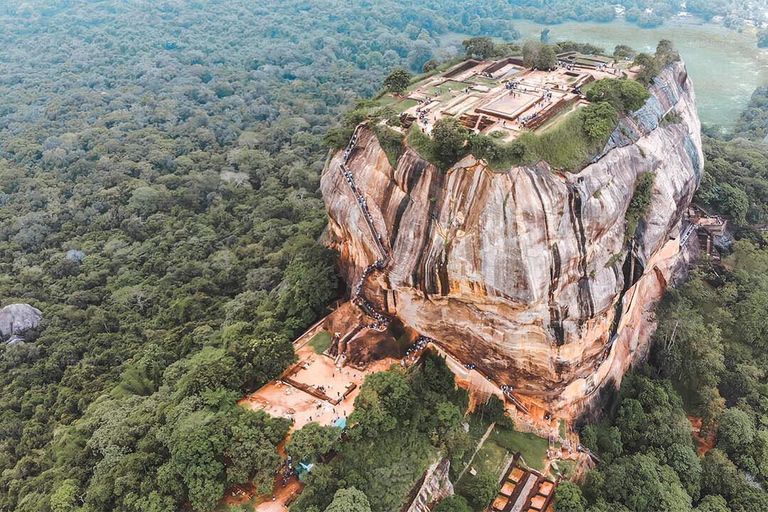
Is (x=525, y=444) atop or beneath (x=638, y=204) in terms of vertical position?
beneath

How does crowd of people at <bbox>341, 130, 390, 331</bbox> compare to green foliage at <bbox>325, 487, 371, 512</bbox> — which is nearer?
green foliage at <bbox>325, 487, 371, 512</bbox>

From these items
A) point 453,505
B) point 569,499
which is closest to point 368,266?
point 453,505

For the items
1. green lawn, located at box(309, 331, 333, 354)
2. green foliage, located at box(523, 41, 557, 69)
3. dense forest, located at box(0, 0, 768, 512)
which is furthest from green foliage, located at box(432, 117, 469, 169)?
green foliage, located at box(523, 41, 557, 69)

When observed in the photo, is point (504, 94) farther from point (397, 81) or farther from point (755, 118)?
point (755, 118)

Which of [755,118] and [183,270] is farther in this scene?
[755,118]

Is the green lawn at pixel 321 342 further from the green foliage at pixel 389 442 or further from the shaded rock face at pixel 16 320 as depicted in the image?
the shaded rock face at pixel 16 320

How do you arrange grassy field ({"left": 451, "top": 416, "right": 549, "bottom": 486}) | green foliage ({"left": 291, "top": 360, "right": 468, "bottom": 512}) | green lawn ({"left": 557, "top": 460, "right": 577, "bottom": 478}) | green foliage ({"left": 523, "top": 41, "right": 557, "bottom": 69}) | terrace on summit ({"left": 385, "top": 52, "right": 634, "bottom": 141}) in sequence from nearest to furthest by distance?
green foliage ({"left": 291, "top": 360, "right": 468, "bottom": 512}) < green lawn ({"left": 557, "top": 460, "right": 577, "bottom": 478}) < grassy field ({"left": 451, "top": 416, "right": 549, "bottom": 486}) < terrace on summit ({"left": 385, "top": 52, "right": 634, "bottom": 141}) < green foliage ({"left": 523, "top": 41, "right": 557, "bottom": 69})

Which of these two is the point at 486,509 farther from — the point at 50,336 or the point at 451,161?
the point at 50,336

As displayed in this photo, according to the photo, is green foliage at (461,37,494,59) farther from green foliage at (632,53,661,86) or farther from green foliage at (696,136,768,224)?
green foliage at (696,136,768,224)

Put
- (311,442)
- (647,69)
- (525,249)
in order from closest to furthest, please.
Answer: (311,442), (525,249), (647,69)
